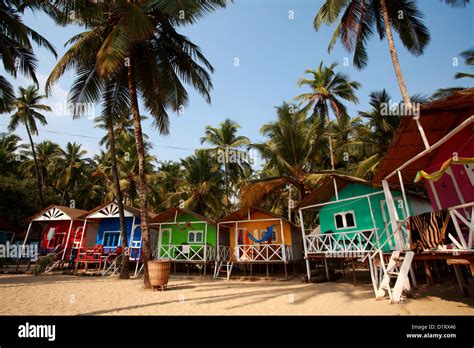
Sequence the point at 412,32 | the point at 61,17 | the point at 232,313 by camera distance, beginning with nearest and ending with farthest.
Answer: the point at 232,313
the point at 61,17
the point at 412,32

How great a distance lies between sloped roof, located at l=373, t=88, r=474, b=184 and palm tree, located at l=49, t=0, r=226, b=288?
7.58 metres

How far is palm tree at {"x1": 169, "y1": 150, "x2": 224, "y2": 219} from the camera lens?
22.7 metres

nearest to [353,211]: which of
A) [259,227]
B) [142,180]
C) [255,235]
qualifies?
[259,227]

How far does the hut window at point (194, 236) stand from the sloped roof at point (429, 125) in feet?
42.3

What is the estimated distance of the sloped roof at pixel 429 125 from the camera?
631cm

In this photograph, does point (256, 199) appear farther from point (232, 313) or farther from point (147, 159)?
point (147, 159)

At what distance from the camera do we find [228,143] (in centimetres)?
2683

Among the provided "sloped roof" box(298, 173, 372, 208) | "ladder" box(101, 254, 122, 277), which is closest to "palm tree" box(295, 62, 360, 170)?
"sloped roof" box(298, 173, 372, 208)

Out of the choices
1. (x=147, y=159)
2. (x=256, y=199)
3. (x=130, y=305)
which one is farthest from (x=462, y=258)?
(x=147, y=159)

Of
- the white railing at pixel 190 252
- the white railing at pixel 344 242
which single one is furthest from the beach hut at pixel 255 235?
the white railing at pixel 344 242

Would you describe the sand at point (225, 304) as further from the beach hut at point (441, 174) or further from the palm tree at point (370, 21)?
the palm tree at point (370, 21)

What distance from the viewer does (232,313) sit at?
6.26m
